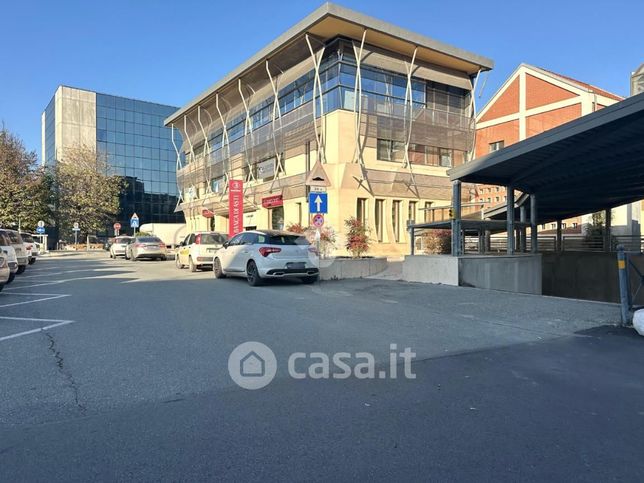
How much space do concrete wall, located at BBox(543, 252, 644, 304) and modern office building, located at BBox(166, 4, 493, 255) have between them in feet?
27.9

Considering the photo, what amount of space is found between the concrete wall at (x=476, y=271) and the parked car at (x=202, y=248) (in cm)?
797

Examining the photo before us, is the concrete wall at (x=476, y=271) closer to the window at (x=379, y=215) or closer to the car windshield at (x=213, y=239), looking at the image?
the car windshield at (x=213, y=239)

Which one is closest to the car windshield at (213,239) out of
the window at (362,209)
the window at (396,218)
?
the window at (362,209)

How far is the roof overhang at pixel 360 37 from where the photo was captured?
24.4 metres

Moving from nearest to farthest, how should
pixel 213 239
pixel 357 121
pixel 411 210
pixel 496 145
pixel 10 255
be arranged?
pixel 10 255
pixel 213 239
pixel 357 121
pixel 411 210
pixel 496 145

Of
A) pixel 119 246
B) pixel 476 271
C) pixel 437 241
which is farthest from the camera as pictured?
pixel 119 246

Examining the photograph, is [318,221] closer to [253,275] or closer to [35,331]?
[253,275]

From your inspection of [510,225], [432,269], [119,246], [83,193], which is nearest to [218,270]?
[432,269]

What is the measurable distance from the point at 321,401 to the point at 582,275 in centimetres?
2099

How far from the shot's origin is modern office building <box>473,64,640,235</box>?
30984mm

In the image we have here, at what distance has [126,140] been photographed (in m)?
68.3

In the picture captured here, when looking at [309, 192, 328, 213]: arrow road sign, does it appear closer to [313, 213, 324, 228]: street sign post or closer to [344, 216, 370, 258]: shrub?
[313, 213, 324, 228]: street sign post

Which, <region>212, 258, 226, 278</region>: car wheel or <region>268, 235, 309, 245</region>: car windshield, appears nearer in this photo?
<region>268, 235, 309, 245</region>: car windshield

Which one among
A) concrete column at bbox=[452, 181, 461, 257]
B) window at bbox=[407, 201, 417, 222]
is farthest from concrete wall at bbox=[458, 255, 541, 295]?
window at bbox=[407, 201, 417, 222]
